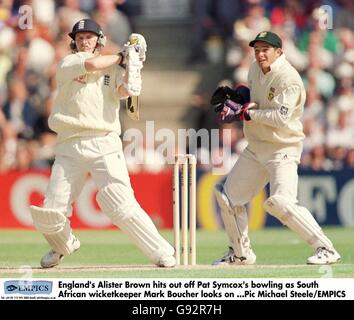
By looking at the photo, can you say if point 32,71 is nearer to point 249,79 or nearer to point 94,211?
point 94,211

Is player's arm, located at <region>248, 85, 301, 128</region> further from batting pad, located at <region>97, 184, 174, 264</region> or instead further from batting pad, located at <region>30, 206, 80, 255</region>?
batting pad, located at <region>30, 206, 80, 255</region>

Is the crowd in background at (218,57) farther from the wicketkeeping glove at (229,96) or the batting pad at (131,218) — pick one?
the batting pad at (131,218)

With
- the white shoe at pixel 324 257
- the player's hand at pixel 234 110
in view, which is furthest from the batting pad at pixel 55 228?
the white shoe at pixel 324 257

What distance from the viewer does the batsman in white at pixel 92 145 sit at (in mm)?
10141

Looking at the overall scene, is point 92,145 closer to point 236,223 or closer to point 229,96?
point 229,96

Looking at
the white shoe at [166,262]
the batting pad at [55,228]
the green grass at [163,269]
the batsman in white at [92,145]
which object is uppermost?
the batsman in white at [92,145]

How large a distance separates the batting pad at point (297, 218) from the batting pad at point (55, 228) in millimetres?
1500

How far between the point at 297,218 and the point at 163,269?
112 cm

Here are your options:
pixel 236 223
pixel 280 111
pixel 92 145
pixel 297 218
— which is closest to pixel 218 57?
pixel 236 223

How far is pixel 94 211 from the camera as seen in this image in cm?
1571

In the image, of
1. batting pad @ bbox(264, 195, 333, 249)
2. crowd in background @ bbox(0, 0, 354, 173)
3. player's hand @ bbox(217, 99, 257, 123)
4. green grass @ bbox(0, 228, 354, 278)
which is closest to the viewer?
green grass @ bbox(0, 228, 354, 278)

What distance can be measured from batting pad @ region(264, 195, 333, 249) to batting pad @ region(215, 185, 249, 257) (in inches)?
15.5

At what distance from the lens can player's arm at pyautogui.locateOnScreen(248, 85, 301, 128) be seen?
1048 centimetres

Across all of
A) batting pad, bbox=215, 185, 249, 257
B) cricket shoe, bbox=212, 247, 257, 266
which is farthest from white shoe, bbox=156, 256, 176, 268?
batting pad, bbox=215, 185, 249, 257
